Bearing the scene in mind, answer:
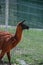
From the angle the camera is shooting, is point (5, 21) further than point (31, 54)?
Yes

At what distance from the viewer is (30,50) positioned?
973cm

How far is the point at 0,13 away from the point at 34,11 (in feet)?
4.05

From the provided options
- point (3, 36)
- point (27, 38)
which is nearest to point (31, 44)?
point (27, 38)

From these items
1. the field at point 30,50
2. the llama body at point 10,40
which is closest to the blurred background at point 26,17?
the field at point 30,50

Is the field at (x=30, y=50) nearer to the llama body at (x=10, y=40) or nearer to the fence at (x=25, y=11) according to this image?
the fence at (x=25, y=11)

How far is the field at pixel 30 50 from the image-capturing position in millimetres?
8490

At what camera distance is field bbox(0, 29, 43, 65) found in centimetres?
849

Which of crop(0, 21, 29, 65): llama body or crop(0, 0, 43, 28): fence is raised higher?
crop(0, 21, 29, 65): llama body

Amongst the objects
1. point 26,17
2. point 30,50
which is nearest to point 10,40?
point 30,50

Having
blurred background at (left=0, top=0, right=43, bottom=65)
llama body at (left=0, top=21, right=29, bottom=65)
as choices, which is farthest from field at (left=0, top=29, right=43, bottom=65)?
llama body at (left=0, top=21, right=29, bottom=65)

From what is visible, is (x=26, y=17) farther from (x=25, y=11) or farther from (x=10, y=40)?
(x=10, y=40)

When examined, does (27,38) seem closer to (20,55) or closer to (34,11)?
(34,11)

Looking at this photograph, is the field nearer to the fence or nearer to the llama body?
the fence

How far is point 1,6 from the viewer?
472 inches
